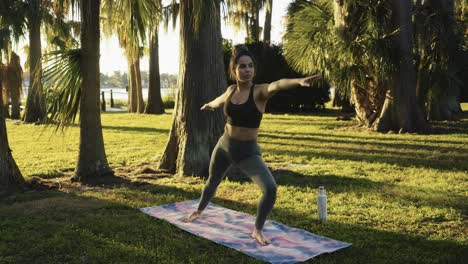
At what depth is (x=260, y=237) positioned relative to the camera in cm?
471

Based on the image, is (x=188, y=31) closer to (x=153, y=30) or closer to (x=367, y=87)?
(x=153, y=30)

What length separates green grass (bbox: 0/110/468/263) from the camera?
446cm

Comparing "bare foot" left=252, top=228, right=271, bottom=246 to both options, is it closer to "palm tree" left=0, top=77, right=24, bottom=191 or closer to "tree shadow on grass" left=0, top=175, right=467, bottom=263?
"tree shadow on grass" left=0, top=175, right=467, bottom=263

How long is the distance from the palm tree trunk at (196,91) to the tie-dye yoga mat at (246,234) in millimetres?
2047

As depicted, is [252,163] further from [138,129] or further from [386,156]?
[138,129]

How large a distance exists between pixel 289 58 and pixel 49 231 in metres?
12.0

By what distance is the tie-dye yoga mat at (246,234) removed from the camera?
4430mm

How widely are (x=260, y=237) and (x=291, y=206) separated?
4.89ft

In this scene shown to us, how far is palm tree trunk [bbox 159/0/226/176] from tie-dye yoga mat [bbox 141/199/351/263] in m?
2.05

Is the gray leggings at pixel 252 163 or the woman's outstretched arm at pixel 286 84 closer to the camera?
the woman's outstretched arm at pixel 286 84

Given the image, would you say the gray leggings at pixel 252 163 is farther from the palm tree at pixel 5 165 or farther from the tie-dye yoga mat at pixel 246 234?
the palm tree at pixel 5 165

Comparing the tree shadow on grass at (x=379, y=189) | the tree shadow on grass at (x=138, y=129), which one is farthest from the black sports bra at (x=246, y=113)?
the tree shadow on grass at (x=138, y=129)

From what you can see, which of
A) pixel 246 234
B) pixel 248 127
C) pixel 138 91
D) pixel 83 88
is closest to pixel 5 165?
pixel 83 88

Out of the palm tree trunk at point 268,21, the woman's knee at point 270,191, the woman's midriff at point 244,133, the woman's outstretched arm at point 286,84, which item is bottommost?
the woman's knee at point 270,191
